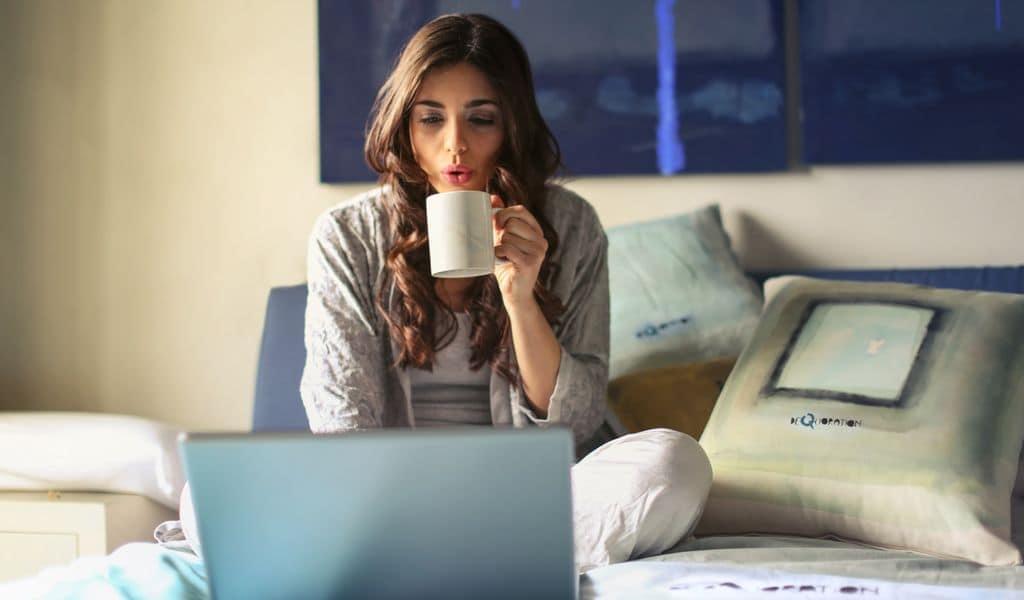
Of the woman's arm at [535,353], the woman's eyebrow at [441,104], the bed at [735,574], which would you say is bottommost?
the bed at [735,574]

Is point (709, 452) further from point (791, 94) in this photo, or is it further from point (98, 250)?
point (98, 250)

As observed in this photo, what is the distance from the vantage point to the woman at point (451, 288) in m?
1.80

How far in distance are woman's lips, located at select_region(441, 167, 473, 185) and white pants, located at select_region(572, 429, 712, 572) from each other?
0.53 m

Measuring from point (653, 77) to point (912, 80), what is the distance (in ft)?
1.83

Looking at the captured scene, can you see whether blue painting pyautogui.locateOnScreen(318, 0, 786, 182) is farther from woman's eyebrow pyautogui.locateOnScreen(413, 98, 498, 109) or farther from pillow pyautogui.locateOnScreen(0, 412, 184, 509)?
pillow pyautogui.locateOnScreen(0, 412, 184, 509)

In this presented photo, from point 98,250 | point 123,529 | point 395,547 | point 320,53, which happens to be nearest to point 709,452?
point 395,547

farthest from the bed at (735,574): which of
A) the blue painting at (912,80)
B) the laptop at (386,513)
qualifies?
the blue painting at (912,80)

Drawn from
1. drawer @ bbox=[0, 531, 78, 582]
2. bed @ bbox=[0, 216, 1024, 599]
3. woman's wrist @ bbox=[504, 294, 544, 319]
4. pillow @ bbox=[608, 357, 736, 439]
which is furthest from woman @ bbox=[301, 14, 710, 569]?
drawer @ bbox=[0, 531, 78, 582]

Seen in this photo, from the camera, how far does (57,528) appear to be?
2.05 m

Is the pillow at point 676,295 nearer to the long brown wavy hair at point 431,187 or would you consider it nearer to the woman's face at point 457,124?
the long brown wavy hair at point 431,187

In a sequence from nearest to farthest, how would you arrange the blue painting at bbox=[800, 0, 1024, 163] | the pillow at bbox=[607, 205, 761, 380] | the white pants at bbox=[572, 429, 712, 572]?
the white pants at bbox=[572, 429, 712, 572]
the pillow at bbox=[607, 205, 761, 380]
the blue painting at bbox=[800, 0, 1024, 163]

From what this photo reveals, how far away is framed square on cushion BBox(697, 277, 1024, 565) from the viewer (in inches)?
61.1

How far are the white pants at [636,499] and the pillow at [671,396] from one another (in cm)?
47

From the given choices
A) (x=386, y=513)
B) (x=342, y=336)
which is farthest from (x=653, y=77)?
(x=386, y=513)
